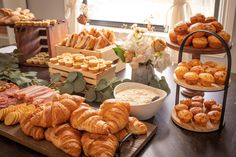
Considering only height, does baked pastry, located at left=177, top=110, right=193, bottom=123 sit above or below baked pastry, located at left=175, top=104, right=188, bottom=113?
below

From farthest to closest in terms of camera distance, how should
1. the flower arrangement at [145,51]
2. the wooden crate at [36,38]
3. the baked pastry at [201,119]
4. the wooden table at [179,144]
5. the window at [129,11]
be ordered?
the window at [129,11]
the wooden crate at [36,38]
the flower arrangement at [145,51]
the baked pastry at [201,119]
the wooden table at [179,144]

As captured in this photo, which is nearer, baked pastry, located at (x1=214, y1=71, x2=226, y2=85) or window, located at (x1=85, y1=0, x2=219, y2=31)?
baked pastry, located at (x1=214, y1=71, x2=226, y2=85)

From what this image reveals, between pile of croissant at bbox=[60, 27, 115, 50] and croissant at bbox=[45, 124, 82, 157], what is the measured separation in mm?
783

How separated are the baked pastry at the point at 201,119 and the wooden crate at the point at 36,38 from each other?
108 centimetres

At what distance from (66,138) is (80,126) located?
0.06 m

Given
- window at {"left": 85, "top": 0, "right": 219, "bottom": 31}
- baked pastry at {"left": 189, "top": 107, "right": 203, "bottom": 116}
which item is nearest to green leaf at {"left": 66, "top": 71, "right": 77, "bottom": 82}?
baked pastry at {"left": 189, "top": 107, "right": 203, "bottom": 116}

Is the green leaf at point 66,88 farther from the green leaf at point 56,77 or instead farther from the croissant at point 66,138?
the croissant at point 66,138

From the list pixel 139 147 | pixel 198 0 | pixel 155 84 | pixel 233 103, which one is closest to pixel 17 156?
pixel 139 147

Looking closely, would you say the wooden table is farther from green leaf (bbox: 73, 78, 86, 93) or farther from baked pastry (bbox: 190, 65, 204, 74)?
green leaf (bbox: 73, 78, 86, 93)

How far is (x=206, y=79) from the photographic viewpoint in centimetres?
100

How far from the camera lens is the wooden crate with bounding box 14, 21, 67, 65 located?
5.71ft

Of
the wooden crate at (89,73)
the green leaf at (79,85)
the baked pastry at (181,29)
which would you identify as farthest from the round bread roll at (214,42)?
the green leaf at (79,85)

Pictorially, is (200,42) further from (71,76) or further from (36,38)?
(36,38)

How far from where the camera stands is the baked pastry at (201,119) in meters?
1.01
